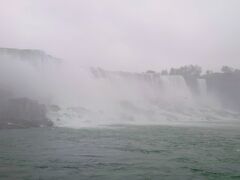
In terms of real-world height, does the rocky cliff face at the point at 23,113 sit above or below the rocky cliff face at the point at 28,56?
below

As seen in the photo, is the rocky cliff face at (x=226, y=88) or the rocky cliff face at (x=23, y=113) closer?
the rocky cliff face at (x=23, y=113)

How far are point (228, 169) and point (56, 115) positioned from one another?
2382 cm

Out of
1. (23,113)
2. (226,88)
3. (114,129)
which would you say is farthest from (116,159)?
(226,88)

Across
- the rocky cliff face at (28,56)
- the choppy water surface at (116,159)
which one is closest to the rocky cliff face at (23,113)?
the choppy water surface at (116,159)

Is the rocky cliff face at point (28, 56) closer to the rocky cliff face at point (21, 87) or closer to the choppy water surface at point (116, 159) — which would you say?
the rocky cliff face at point (21, 87)

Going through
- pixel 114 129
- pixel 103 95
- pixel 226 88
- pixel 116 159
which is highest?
pixel 226 88

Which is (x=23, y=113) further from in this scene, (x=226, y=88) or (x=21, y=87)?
(x=226, y=88)

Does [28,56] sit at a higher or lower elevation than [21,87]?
higher

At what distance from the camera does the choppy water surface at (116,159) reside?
419 inches

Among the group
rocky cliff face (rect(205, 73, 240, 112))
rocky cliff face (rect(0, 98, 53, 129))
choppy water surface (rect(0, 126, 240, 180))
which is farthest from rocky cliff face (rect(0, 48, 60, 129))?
rocky cliff face (rect(205, 73, 240, 112))

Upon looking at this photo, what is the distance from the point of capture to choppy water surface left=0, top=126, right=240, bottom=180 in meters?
10.6

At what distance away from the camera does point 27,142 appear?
17750 mm

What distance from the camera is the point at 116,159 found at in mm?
13281

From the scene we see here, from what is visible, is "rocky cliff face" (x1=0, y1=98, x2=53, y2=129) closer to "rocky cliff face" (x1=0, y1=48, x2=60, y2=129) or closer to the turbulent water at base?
"rocky cliff face" (x1=0, y1=48, x2=60, y2=129)
